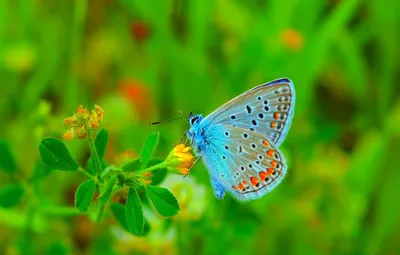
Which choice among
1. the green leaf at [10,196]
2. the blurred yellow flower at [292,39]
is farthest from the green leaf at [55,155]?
the blurred yellow flower at [292,39]

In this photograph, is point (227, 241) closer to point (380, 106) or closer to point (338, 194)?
point (338, 194)

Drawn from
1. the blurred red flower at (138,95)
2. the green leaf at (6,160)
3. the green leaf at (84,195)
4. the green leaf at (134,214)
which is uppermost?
the blurred red flower at (138,95)

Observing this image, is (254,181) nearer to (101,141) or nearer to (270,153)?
(270,153)

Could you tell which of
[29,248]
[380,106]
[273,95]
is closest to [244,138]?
[273,95]

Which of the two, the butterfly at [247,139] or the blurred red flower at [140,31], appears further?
the blurred red flower at [140,31]

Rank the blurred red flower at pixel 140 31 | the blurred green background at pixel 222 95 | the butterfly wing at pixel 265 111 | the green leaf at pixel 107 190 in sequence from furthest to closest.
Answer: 1. the blurred red flower at pixel 140 31
2. the blurred green background at pixel 222 95
3. the butterfly wing at pixel 265 111
4. the green leaf at pixel 107 190

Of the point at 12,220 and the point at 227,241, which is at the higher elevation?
the point at 12,220

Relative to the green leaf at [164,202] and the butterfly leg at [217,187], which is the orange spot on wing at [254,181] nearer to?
the butterfly leg at [217,187]

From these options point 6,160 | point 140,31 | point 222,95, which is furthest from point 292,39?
point 6,160
